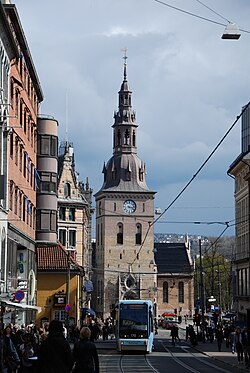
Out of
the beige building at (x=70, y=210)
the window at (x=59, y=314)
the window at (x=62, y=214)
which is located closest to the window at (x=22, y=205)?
the window at (x=59, y=314)

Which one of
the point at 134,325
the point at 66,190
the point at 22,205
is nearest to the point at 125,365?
the point at 134,325

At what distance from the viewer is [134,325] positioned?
2021 inches

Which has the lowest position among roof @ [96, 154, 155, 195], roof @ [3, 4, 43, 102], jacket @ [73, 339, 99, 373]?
jacket @ [73, 339, 99, 373]

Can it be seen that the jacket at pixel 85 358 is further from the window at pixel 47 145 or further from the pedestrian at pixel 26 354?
the window at pixel 47 145

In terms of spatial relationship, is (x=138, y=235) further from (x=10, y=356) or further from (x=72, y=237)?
(x=10, y=356)

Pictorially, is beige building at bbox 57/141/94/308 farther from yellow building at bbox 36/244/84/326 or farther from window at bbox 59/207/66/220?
yellow building at bbox 36/244/84/326

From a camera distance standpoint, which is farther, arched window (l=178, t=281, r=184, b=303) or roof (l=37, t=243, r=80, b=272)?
arched window (l=178, t=281, r=184, b=303)

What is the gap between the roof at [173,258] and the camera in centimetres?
18862

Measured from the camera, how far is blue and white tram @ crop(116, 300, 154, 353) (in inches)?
2025

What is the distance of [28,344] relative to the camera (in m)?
23.7

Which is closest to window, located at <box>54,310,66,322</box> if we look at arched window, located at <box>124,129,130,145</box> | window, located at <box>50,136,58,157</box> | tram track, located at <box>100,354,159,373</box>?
window, located at <box>50,136,58,157</box>

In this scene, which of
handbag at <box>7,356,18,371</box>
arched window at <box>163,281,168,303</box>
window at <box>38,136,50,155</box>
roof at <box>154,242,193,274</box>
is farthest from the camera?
roof at <box>154,242,193,274</box>

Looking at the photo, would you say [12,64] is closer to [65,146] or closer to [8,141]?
[8,141]

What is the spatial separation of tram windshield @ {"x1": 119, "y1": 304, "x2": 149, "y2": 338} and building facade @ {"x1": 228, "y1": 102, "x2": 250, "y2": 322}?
74.2ft
